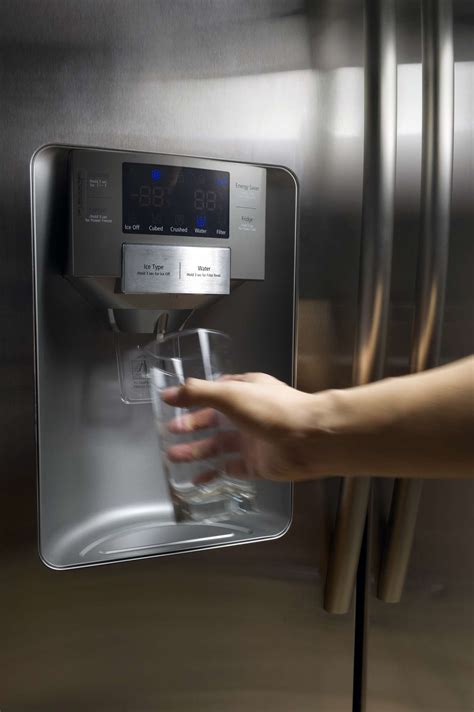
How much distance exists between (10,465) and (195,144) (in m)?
0.37

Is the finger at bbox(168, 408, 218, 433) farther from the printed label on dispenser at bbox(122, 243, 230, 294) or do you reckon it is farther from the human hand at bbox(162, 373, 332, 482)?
the printed label on dispenser at bbox(122, 243, 230, 294)

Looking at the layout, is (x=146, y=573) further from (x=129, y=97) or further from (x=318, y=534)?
(x=129, y=97)

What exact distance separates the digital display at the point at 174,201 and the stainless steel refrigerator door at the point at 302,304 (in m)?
0.03

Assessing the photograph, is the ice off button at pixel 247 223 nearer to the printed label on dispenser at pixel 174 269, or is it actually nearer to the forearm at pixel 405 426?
the printed label on dispenser at pixel 174 269

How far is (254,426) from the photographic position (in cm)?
60

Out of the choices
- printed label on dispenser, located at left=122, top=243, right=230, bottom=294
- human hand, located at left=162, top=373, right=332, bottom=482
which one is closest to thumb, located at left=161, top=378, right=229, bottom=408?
human hand, located at left=162, top=373, right=332, bottom=482

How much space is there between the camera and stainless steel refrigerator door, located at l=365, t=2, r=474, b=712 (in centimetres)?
82

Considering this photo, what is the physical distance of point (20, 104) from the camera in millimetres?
669

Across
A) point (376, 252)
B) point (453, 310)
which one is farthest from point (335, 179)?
point (453, 310)

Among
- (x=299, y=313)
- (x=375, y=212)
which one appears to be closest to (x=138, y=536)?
(x=299, y=313)

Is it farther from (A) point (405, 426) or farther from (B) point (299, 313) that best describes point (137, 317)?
(A) point (405, 426)

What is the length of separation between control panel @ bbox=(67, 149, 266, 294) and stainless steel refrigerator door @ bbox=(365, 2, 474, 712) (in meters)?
0.18

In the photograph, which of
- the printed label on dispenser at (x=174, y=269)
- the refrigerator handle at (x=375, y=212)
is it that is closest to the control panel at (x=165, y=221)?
the printed label on dispenser at (x=174, y=269)

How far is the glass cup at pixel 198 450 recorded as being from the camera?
636 mm
